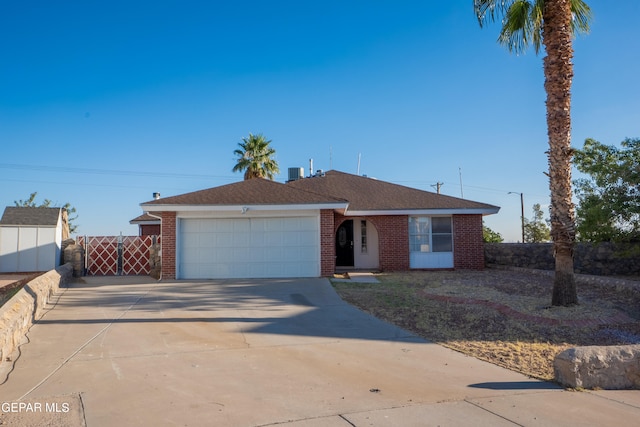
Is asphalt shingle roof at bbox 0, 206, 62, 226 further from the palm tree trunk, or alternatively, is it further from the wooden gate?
the palm tree trunk

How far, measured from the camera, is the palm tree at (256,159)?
3234 centimetres

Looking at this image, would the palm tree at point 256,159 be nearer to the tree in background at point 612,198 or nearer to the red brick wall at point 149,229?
the red brick wall at point 149,229

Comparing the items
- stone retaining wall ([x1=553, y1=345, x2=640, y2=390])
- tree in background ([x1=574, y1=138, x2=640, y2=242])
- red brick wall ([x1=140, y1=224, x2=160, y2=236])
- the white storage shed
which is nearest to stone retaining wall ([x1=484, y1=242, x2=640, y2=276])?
tree in background ([x1=574, y1=138, x2=640, y2=242])

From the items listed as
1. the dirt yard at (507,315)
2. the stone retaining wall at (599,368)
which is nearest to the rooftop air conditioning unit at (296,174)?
the dirt yard at (507,315)

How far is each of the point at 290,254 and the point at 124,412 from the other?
1167 centimetres

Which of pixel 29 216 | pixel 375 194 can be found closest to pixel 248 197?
pixel 375 194

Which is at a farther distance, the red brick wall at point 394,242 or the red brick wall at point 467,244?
the red brick wall at point 467,244

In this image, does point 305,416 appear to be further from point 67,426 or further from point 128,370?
point 128,370

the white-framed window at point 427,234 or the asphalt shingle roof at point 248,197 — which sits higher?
the asphalt shingle roof at point 248,197

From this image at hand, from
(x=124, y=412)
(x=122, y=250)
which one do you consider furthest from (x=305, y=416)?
(x=122, y=250)

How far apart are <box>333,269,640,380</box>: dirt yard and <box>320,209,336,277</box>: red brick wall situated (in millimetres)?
1410

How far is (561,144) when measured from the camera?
10.3 metres

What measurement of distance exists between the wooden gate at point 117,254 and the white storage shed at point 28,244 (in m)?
5.62

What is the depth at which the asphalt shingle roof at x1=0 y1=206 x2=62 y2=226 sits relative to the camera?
23922 mm
